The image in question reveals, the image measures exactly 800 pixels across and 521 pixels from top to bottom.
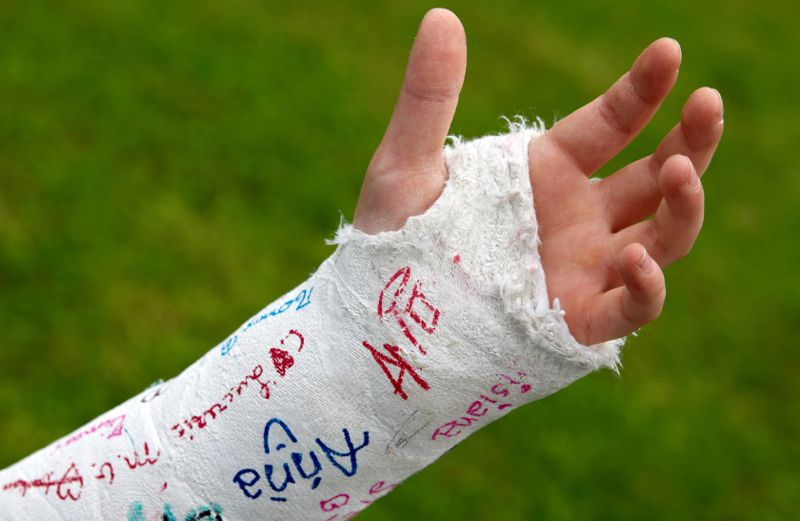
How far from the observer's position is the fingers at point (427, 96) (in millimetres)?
1011

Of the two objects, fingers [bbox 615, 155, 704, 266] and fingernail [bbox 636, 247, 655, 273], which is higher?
fingers [bbox 615, 155, 704, 266]

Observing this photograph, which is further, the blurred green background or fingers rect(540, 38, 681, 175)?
the blurred green background

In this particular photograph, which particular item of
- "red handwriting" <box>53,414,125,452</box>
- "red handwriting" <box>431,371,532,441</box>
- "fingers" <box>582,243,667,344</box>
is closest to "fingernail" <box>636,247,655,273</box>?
"fingers" <box>582,243,667,344</box>

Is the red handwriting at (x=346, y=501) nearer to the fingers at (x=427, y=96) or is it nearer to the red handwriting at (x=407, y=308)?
the red handwriting at (x=407, y=308)

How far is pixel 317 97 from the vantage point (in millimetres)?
3141

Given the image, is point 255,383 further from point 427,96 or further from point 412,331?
point 427,96

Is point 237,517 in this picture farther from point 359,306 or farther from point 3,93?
point 3,93

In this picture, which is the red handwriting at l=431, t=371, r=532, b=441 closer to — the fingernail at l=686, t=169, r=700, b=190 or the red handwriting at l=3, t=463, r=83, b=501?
the fingernail at l=686, t=169, r=700, b=190

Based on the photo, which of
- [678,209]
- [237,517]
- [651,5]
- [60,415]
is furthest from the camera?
[651,5]

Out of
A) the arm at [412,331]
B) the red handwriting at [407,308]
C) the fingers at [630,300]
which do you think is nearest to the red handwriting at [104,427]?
the arm at [412,331]

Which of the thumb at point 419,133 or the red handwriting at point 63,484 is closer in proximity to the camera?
the thumb at point 419,133

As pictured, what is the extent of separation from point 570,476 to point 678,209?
1.45m

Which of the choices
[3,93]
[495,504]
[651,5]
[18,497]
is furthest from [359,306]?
[651,5]

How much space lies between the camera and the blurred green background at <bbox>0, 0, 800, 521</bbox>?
226cm
